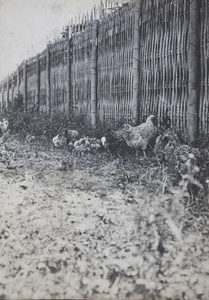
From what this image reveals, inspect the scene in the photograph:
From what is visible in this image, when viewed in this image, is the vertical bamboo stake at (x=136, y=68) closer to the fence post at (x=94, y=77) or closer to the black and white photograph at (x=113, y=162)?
the black and white photograph at (x=113, y=162)

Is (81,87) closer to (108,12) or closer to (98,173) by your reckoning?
(108,12)

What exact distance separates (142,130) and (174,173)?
0.93 meters

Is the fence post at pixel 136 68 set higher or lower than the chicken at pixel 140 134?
higher

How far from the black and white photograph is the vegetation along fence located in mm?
16

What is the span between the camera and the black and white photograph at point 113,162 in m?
1.73

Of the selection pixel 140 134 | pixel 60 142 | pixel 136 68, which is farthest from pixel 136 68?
pixel 60 142

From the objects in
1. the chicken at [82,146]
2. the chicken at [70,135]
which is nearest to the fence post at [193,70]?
the chicken at [82,146]

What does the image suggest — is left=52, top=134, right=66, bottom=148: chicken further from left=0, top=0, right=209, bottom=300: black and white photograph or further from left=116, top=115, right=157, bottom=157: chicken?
→ left=116, top=115, right=157, bottom=157: chicken

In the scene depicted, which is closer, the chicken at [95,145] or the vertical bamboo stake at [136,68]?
the chicken at [95,145]

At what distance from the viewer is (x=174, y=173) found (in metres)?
2.44

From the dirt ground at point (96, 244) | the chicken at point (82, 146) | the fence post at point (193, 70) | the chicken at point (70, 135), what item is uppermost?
the fence post at point (193, 70)

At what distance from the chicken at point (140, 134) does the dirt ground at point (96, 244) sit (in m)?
0.55

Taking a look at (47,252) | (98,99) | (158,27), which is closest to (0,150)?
(98,99)

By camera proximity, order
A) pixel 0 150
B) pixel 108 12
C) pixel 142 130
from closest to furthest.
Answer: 1. pixel 142 130
2. pixel 0 150
3. pixel 108 12
